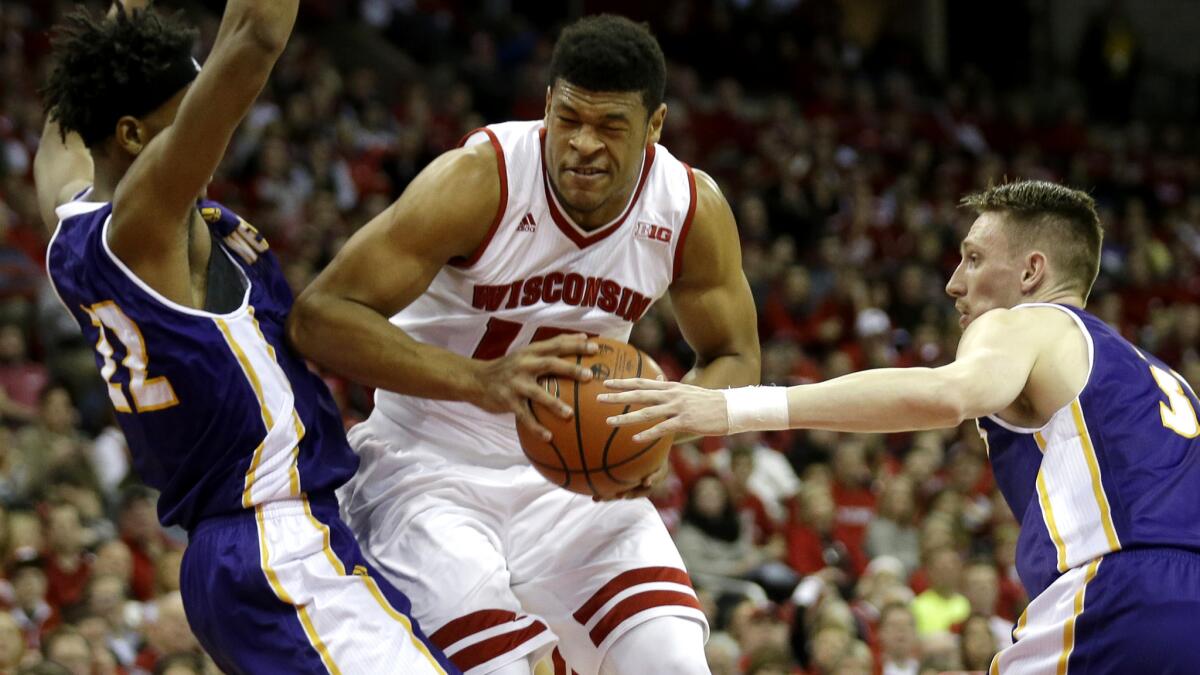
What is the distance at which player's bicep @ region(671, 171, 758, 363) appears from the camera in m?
4.19

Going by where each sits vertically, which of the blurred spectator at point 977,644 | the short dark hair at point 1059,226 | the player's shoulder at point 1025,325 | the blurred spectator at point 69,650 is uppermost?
the short dark hair at point 1059,226

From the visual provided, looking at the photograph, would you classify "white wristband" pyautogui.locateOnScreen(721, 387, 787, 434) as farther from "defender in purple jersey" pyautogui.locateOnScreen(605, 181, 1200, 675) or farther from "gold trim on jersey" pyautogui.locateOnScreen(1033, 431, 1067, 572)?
"gold trim on jersey" pyautogui.locateOnScreen(1033, 431, 1067, 572)

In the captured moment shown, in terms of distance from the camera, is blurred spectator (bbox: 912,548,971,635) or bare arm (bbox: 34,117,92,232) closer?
bare arm (bbox: 34,117,92,232)

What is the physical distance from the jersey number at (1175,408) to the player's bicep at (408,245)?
5.81 ft

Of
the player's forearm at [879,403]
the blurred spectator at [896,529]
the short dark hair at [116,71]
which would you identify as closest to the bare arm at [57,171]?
the short dark hair at [116,71]

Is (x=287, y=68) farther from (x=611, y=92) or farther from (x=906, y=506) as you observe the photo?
(x=611, y=92)

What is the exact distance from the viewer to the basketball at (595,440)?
3598 millimetres

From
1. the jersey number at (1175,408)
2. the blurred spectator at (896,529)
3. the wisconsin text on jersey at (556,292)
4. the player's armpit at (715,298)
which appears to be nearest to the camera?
the jersey number at (1175,408)

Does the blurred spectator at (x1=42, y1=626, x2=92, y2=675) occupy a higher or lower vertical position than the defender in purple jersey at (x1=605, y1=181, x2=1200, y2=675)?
lower

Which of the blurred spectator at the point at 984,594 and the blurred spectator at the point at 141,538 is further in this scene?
the blurred spectator at the point at 984,594

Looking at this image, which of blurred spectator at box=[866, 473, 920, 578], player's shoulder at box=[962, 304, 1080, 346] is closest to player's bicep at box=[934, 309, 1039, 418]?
player's shoulder at box=[962, 304, 1080, 346]

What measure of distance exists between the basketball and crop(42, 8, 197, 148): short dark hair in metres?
1.22

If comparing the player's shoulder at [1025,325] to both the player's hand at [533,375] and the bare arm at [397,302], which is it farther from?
the bare arm at [397,302]

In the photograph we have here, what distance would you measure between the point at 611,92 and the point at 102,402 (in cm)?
590
